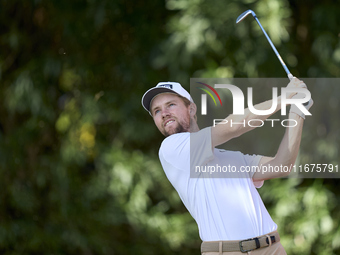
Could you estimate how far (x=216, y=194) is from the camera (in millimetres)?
1219

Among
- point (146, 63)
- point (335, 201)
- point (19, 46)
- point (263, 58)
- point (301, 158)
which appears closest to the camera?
point (301, 158)

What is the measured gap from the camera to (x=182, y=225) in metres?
4.25

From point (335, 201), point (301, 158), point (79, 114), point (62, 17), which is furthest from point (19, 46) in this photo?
point (335, 201)

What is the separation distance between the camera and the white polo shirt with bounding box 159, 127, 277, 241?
120 cm

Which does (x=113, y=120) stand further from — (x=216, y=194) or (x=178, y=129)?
(x=216, y=194)

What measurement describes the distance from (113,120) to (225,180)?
3097 mm

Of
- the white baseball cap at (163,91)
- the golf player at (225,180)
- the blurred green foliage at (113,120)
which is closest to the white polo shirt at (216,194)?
the golf player at (225,180)

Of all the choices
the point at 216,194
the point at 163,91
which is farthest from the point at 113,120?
the point at 216,194

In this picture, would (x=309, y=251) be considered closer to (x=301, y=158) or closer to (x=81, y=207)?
(x=301, y=158)

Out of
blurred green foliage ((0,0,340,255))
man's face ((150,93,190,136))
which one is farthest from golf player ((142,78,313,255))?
blurred green foliage ((0,0,340,255))

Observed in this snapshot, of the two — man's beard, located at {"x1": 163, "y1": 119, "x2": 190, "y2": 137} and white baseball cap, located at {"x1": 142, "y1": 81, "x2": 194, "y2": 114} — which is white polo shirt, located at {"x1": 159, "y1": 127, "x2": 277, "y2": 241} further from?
white baseball cap, located at {"x1": 142, "y1": 81, "x2": 194, "y2": 114}

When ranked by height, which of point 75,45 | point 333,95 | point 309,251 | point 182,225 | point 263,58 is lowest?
point 309,251

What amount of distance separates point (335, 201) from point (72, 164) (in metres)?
2.18

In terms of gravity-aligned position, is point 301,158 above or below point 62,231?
above
